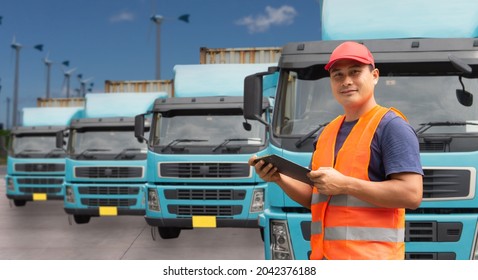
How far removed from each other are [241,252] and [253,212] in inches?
22.3

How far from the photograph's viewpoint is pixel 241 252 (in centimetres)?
890

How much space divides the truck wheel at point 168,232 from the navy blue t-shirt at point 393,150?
784 centimetres

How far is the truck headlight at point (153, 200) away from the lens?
31.2 feet

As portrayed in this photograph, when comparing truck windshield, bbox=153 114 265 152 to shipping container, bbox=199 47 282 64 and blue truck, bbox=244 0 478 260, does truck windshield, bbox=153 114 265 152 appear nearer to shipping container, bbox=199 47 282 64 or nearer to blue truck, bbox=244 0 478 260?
shipping container, bbox=199 47 282 64

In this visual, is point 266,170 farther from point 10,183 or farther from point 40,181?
point 10,183

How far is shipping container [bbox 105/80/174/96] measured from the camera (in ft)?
52.7

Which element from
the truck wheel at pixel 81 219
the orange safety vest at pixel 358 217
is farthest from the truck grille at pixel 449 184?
the truck wheel at pixel 81 219

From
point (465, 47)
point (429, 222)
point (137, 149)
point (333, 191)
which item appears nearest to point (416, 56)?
point (465, 47)

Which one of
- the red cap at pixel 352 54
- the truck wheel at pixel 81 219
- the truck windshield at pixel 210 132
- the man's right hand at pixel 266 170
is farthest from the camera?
the truck wheel at pixel 81 219

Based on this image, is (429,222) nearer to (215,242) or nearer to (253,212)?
(253,212)

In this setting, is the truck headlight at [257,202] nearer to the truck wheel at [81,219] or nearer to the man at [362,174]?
the truck wheel at [81,219]

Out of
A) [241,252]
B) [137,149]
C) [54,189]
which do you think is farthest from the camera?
[54,189]

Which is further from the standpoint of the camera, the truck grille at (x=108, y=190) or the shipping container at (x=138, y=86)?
the shipping container at (x=138, y=86)

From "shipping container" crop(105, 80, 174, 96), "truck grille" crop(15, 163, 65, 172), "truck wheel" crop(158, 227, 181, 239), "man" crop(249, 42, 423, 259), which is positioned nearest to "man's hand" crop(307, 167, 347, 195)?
"man" crop(249, 42, 423, 259)
